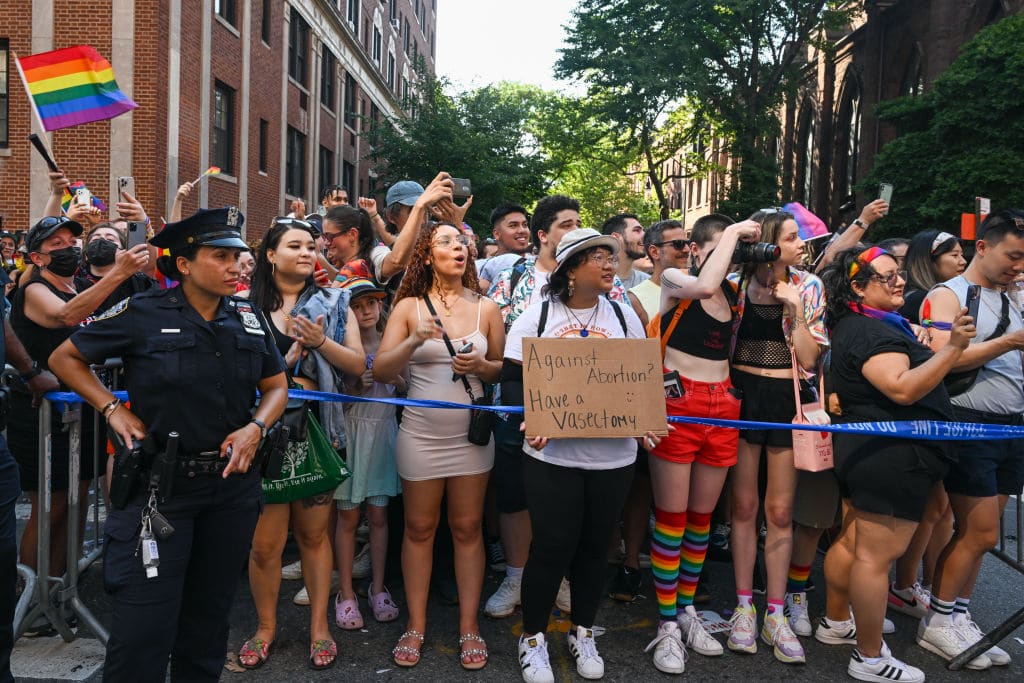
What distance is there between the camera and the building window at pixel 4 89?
15.5m

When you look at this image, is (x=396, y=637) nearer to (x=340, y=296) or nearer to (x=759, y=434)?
(x=340, y=296)

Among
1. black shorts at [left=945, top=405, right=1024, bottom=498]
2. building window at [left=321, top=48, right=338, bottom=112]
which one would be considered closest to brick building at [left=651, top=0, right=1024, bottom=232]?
building window at [left=321, top=48, right=338, bottom=112]

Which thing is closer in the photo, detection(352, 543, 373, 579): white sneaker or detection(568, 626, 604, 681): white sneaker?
detection(568, 626, 604, 681): white sneaker

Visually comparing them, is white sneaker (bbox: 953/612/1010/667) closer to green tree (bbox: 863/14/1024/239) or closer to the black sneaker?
the black sneaker

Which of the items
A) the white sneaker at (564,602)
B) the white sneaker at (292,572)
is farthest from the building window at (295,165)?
the white sneaker at (564,602)

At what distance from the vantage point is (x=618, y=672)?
4.22 metres

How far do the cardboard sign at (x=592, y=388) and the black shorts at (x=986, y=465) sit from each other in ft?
5.42

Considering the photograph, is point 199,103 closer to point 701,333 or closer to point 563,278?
point 563,278

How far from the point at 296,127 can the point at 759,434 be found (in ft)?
75.2

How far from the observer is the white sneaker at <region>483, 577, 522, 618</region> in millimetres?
4867

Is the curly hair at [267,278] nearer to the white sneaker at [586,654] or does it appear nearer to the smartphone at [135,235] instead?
the smartphone at [135,235]

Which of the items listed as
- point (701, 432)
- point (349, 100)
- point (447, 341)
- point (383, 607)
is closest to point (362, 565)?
point (383, 607)

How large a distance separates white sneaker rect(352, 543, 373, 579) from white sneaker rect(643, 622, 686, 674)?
77.6 inches

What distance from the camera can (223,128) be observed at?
19641 mm
